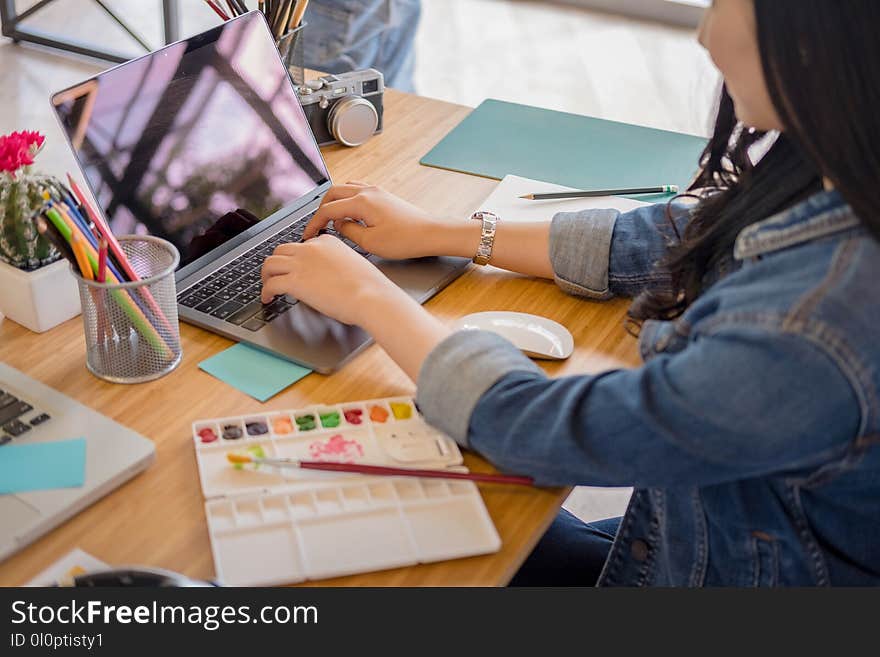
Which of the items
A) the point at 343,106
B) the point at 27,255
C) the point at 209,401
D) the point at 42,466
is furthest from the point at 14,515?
the point at 343,106

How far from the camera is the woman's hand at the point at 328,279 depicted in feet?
3.16

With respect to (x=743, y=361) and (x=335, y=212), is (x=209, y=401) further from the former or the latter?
(x=743, y=361)

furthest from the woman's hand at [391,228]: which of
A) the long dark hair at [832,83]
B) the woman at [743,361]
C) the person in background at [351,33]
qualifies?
the person in background at [351,33]

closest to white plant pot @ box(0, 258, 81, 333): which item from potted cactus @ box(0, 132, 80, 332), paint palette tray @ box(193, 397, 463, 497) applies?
potted cactus @ box(0, 132, 80, 332)

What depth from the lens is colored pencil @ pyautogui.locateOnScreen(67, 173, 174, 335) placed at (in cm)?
88

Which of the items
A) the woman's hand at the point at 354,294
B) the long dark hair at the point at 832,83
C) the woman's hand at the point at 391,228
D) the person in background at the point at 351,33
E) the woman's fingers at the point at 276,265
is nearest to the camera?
the long dark hair at the point at 832,83

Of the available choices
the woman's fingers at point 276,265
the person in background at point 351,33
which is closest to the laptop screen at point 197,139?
the woman's fingers at point 276,265

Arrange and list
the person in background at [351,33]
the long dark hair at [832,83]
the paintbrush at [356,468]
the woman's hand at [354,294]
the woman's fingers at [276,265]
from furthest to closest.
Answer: the person in background at [351,33]
the woman's fingers at [276,265]
the woman's hand at [354,294]
the paintbrush at [356,468]
the long dark hair at [832,83]

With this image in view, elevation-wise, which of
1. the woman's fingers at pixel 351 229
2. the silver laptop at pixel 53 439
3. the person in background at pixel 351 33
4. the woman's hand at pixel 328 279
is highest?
the woman's hand at pixel 328 279

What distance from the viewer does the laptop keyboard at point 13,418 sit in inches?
32.8

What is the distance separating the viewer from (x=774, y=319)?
701 mm

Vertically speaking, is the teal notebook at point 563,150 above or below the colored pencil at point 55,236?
below

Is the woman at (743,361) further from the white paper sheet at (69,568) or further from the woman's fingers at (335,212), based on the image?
the white paper sheet at (69,568)

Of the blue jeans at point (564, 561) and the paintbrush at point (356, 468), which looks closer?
the paintbrush at point (356, 468)
